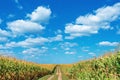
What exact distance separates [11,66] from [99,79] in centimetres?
1546

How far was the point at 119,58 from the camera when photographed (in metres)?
20.0

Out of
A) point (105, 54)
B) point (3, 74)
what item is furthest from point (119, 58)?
point (3, 74)

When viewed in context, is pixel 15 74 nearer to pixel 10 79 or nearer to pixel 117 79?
pixel 10 79

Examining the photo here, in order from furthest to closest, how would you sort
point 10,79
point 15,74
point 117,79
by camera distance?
point 15,74
point 10,79
point 117,79

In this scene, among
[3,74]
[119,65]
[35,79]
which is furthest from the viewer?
[35,79]

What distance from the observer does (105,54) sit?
27094 mm

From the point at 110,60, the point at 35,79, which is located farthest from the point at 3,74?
the point at 35,79

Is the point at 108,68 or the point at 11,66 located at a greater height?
the point at 11,66

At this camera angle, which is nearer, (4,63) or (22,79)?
(4,63)

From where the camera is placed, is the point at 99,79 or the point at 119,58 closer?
the point at 119,58

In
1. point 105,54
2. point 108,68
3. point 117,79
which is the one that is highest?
point 105,54

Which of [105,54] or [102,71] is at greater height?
[105,54]

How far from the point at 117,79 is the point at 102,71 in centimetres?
792

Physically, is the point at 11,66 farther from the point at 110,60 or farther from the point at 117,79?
the point at 117,79
